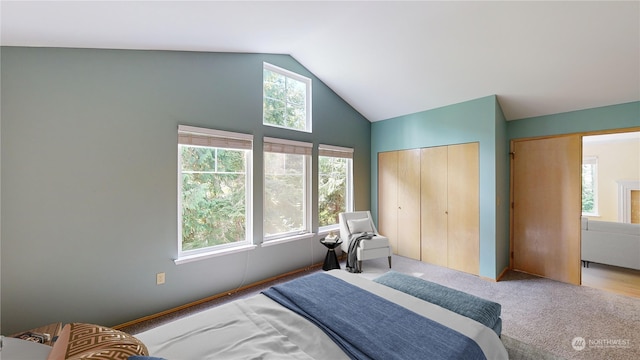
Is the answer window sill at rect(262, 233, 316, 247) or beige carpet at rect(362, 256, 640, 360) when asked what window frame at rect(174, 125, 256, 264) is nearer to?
window sill at rect(262, 233, 316, 247)

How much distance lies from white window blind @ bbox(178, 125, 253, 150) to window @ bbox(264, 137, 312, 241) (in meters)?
0.33

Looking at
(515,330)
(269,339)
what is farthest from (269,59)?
(515,330)

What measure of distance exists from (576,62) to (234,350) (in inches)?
159

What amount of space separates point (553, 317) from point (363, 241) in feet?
6.99

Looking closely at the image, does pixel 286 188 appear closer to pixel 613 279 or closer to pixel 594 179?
pixel 613 279

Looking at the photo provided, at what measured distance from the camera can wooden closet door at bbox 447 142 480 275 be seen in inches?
144

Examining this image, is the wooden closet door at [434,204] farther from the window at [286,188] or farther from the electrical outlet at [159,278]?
the electrical outlet at [159,278]

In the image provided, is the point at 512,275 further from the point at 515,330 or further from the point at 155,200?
the point at 155,200

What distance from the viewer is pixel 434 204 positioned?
4.14 metres

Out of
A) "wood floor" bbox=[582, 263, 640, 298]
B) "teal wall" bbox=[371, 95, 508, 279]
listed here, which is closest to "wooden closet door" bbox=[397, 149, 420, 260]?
"teal wall" bbox=[371, 95, 508, 279]

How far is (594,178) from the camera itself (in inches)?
240

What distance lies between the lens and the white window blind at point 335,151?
4.21 m

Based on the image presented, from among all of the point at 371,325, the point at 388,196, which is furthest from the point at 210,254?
the point at 388,196

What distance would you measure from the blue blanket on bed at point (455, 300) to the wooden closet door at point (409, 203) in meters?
2.38
